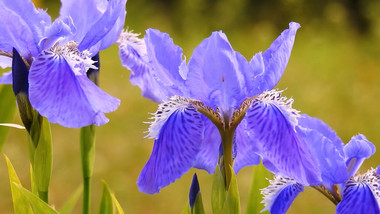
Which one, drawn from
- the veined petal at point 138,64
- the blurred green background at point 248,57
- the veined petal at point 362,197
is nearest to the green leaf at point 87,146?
the veined petal at point 138,64

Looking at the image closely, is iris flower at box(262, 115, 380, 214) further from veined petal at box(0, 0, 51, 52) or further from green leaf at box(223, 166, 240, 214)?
veined petal at box(0, 0, 51, 52)

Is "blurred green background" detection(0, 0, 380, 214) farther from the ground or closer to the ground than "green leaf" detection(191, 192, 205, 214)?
farther from the ground

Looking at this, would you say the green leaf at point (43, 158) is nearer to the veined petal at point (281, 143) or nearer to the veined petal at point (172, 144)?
the veined petal at point (172, 144)

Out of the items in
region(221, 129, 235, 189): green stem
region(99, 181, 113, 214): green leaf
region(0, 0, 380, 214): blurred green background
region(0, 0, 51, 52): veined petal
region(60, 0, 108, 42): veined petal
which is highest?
region(0, 0, 380, 214): blurred green background

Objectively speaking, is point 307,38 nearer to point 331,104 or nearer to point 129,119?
point 331,104

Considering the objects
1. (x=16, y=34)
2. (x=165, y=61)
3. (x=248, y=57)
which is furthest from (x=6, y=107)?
(x=248, y=57)

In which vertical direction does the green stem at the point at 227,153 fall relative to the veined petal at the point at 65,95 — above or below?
below

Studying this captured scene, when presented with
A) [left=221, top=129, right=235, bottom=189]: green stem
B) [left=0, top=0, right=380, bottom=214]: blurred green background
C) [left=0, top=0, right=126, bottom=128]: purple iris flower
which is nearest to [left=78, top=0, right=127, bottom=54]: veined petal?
[left=0, top=0, right=126, bottom=128]: purple iris flower

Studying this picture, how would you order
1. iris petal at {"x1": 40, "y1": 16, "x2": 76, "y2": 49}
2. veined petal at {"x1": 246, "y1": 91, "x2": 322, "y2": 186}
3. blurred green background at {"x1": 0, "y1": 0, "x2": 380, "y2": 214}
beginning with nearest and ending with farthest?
veined petal at {"x1": 246, "y1": 91, "x2": 322, "y2": 186}
iris petal at {"x1": 40, "y1": 16, "x2": 76, "y2": 49}
blurred green background at {"x1": 0, "y1": 0, "x2": 380, "y2": 214}
